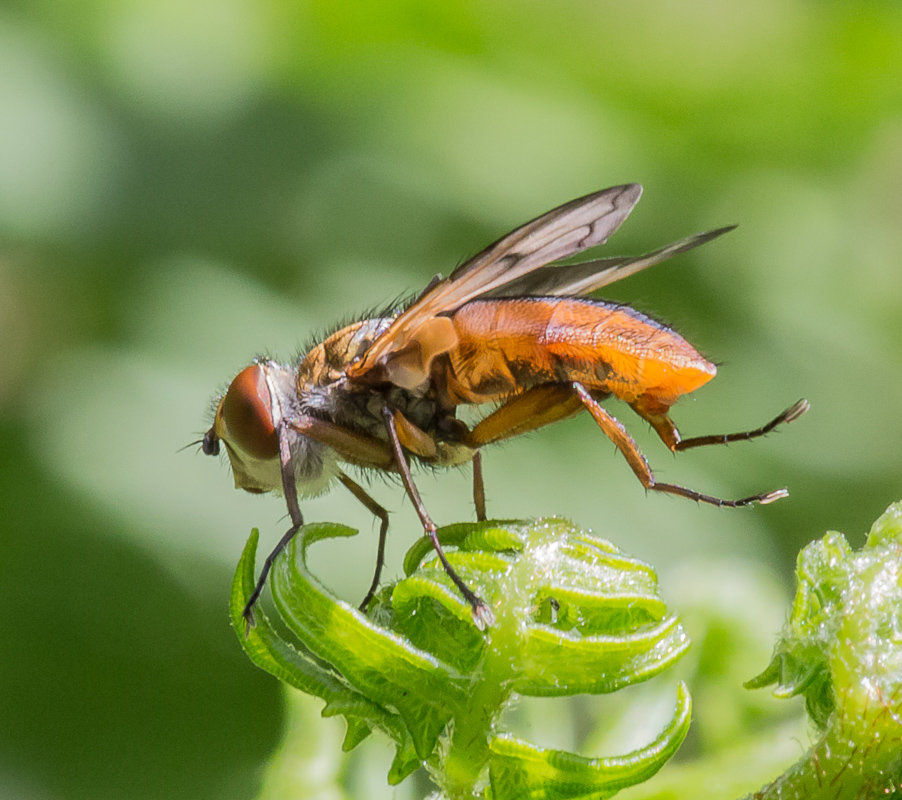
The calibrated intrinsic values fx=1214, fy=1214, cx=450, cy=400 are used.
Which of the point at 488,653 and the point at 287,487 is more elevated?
the point at 488,653

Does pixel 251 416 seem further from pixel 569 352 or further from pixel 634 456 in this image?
pixel 634 456

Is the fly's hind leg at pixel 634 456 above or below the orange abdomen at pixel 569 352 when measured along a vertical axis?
below

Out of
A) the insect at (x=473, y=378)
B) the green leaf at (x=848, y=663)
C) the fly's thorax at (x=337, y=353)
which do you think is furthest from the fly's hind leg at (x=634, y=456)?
the green leaf at (x=848, y=663)

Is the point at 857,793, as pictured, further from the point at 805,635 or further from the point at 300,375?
the point at 300,375

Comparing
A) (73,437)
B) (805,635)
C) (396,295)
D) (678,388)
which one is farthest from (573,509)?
(805,635)

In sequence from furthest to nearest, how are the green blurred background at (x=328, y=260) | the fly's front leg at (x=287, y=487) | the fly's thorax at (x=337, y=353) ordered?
the green blurred background at (x=328, y=260) < the fly's thorax at (x=337, y=353) < the fly's front leg at (x=287, y=487)

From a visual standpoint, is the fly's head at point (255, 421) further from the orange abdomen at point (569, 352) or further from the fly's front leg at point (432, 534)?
the orange abdomen at point (569, 352)

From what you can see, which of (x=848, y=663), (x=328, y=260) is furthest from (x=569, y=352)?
(x=328, y=260)
